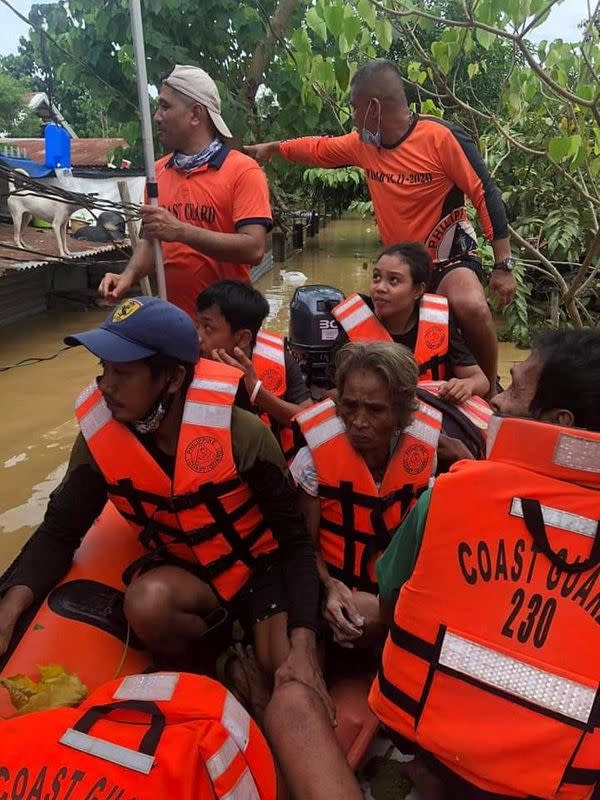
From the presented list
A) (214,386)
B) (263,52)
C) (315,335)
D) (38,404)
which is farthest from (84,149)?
(214,386)

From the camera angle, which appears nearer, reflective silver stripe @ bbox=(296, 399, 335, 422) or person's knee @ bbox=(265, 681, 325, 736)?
person's knee @ bbox=(265, 681, 325, 736)

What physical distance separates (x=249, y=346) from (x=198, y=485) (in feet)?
2.97

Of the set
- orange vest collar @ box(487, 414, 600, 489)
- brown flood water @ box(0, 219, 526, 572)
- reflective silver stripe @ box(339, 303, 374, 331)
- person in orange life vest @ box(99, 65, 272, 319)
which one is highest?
person in orange life vest @ box(99, 65, 272, 319)

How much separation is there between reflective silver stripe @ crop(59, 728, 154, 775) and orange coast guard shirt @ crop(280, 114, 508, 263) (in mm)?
2614

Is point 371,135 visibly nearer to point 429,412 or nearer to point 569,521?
point 429,412

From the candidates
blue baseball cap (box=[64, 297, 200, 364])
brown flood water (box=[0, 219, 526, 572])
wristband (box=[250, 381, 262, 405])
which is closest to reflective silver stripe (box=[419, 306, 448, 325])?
wristband (box=[250, 381, 262, 405])

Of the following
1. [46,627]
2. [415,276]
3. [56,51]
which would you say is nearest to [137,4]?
[415,276]

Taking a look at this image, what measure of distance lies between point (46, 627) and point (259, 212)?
1.69 metres

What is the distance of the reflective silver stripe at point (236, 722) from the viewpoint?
132 cm

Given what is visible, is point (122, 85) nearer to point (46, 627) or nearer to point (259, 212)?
point (259, 212)

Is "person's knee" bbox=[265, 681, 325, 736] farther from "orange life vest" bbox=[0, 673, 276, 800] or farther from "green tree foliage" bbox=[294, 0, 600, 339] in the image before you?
"green tree foliage" bbox=[294, 0, 600, 339]

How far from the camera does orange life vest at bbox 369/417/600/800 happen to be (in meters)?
1.13

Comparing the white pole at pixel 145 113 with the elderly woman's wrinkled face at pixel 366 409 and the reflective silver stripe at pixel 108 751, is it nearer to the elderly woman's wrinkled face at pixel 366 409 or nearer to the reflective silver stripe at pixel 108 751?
the elderly woman's wrinkled face at pixel 366 409

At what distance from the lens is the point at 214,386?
1803 millimetres
